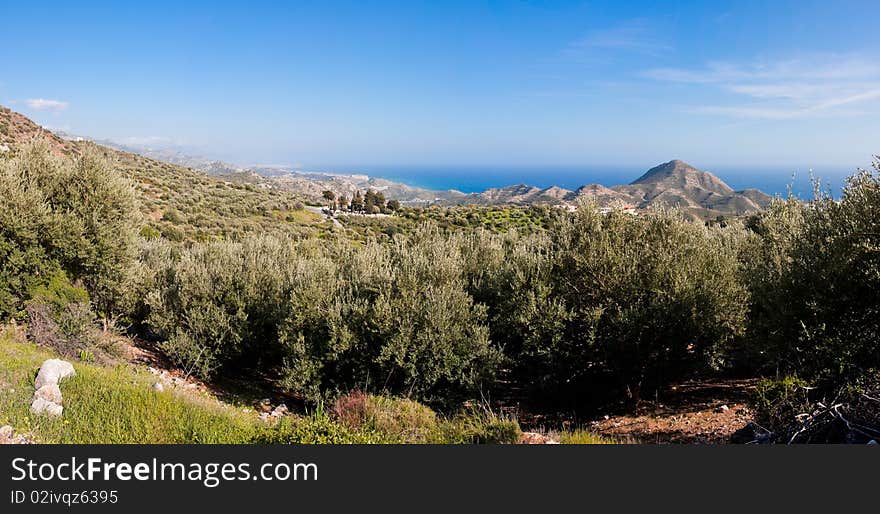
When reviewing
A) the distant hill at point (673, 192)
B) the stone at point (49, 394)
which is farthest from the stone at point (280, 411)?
the distant hill at point (673, 192)

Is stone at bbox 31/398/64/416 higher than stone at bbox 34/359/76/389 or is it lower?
lower

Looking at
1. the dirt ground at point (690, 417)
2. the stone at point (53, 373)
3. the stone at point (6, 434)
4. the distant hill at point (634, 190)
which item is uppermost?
the distant hill at point (634, 190)

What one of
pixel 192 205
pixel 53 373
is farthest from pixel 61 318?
pixel 192 205

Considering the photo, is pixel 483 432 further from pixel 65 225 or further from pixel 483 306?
pixel 65 225

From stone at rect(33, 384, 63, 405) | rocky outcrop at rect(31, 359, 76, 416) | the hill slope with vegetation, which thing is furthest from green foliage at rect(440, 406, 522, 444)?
stone at rect(33, 384, 63, 405)

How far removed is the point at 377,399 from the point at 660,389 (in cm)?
836

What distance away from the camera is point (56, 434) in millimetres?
6641

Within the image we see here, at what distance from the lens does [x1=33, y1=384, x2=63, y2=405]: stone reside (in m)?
7.42

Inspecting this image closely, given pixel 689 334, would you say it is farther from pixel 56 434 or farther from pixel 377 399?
pixel 56 434

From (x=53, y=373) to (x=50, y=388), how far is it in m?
0.60

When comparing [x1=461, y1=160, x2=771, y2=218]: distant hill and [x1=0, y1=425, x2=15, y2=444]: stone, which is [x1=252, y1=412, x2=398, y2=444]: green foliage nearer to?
[x1=0, y1=425, x2=15, y2=444]: stone

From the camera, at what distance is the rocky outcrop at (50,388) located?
23.5 ft

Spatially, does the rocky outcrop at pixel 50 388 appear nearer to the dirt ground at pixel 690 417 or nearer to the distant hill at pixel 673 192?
the dirt ground at pixel 690 417

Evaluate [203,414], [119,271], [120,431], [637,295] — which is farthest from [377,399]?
[119,271]
